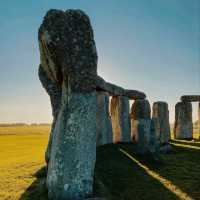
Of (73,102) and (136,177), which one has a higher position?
(73,102)

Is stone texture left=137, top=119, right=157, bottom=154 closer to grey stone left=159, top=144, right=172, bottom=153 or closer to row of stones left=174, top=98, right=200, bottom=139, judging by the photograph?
grey stone left=159, top=144, right=172, bottom=153

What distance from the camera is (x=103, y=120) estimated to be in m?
17.7

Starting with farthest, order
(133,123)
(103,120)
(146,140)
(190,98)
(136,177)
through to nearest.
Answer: (190,98) → (133,123) → (103,120) → (146,140) → (136,177)

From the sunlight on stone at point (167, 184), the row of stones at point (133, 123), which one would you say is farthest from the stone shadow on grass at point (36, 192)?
the row of stones at point (133, 123)

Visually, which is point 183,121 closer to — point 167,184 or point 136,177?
point 136,177

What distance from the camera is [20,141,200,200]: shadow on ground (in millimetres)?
8297

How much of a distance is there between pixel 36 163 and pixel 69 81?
6.11 meters

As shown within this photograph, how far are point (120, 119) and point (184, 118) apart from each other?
816 cm

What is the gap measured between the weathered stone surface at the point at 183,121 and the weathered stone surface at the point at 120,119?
288 inches

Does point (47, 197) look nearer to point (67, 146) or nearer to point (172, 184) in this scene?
point (67, 146)

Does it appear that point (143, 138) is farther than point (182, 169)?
Yes

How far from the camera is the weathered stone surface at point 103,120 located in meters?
17.2

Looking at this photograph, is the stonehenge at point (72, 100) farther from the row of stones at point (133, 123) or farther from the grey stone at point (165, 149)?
the grey stone at point (165, 149)

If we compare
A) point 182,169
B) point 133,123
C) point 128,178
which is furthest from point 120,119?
point 128,178
